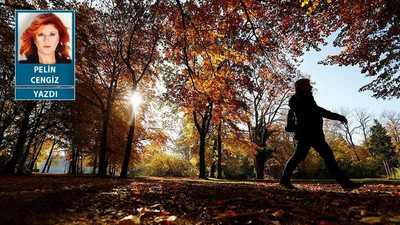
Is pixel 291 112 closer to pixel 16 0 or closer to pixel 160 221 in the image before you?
pixel 160 221

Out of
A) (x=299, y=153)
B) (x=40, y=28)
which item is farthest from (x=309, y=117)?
(x=40, y=28)

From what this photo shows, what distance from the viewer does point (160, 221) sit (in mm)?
2012

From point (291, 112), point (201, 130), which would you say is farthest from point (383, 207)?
point (201, 130)

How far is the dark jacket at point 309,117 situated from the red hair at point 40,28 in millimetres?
9117

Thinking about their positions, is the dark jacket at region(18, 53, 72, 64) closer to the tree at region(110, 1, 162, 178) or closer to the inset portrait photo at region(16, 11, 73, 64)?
the inset portrait photo at region(16, 11, 73, 64)

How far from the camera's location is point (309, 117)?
403cm

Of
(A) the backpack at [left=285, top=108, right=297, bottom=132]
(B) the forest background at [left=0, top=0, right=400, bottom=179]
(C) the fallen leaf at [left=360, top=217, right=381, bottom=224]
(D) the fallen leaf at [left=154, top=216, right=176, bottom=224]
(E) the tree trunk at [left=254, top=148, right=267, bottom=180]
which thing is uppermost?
(B) the forest background at [left=0, top=0, right=400, bottom=179]

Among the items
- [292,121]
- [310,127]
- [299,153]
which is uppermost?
[292,121]

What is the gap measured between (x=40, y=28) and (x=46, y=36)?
1.66ft

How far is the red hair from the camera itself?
8594 mm

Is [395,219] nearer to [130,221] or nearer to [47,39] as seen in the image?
[130,221]

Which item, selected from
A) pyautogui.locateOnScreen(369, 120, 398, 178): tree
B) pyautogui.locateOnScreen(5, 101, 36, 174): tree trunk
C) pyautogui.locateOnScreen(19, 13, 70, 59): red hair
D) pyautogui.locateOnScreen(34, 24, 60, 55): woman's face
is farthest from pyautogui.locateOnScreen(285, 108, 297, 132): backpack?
pyautogui.locateOnScreen(369, 120, 398, 178): tree

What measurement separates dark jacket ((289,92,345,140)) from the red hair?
29.9 feet

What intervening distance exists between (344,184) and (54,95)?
11821 millimetres
